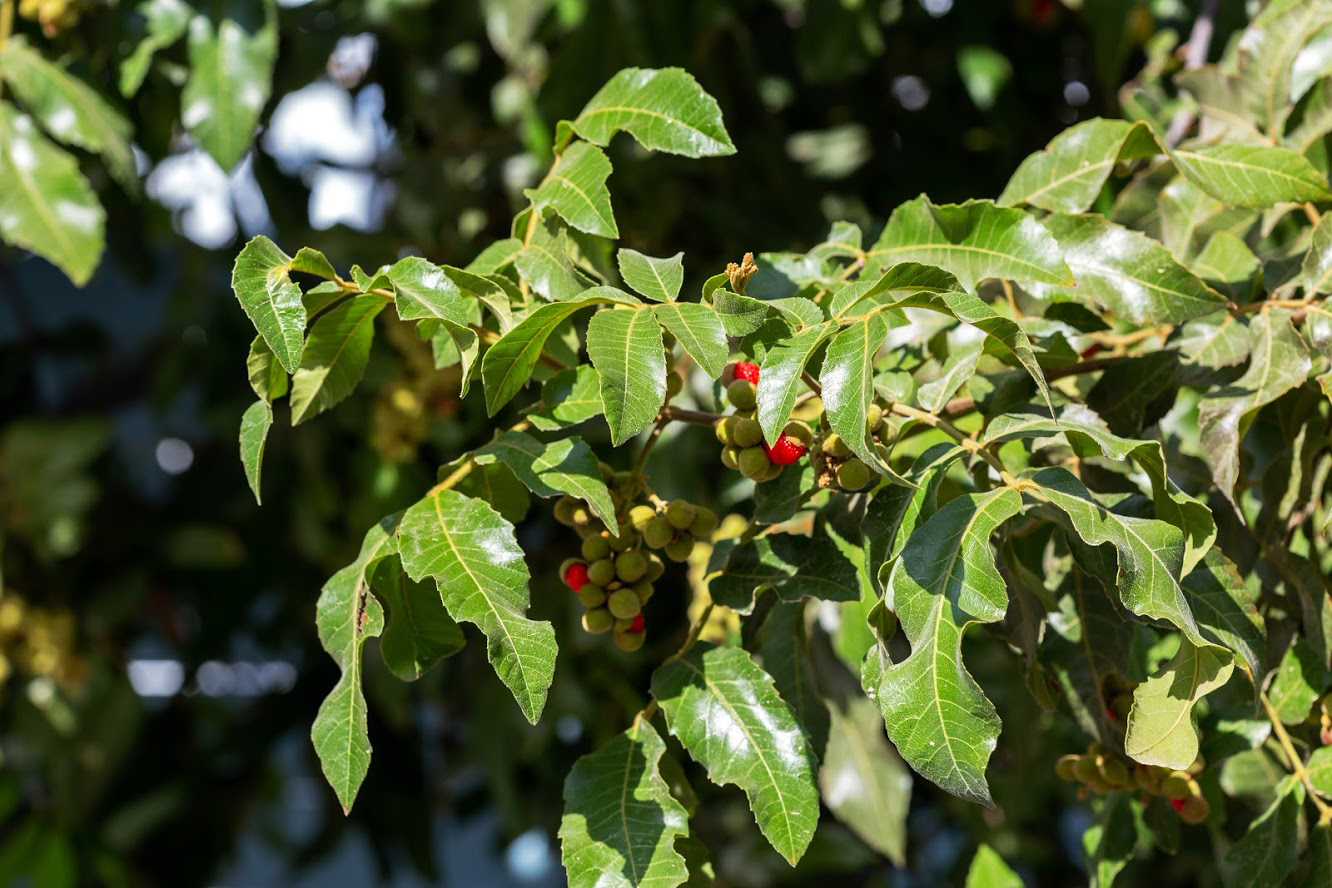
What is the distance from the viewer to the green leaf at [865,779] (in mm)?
1394

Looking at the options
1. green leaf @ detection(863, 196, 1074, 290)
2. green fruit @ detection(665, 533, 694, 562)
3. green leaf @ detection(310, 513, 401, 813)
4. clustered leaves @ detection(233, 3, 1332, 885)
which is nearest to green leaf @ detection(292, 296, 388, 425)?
clustered leaves @ detection(233, 3, 1332, 885)

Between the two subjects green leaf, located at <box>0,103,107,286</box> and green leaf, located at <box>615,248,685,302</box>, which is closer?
green leaf, located at <box>615,248,685,302</box>

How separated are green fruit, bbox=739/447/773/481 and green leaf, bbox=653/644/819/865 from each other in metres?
0.11

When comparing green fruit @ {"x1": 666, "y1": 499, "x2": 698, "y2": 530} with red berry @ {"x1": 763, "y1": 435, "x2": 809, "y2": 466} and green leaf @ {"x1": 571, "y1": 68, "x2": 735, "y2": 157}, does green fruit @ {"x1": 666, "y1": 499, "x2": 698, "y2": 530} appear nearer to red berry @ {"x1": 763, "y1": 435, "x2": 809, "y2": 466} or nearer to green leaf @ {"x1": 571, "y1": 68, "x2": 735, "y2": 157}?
red berry @ {"x1": 763, "y1": 435, "x2": 809, "y2": 466}

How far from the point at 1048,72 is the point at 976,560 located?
1.37 metres

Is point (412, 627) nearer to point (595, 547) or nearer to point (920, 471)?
point (595, 547)

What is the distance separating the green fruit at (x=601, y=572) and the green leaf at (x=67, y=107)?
2.85 feet

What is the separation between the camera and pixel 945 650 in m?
0.69

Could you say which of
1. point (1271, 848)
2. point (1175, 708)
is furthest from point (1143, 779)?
point (1175, 708)

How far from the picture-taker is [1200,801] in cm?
93

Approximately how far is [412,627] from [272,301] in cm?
21

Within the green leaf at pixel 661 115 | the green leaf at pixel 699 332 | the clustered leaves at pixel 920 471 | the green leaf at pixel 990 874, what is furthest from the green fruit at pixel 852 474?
the green leaf at pixel 990 874

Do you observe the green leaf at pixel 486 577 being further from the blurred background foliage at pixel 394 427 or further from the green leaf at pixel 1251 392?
the blurred background foliage at pixel 394 427

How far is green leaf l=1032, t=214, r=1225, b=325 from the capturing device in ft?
2.85
